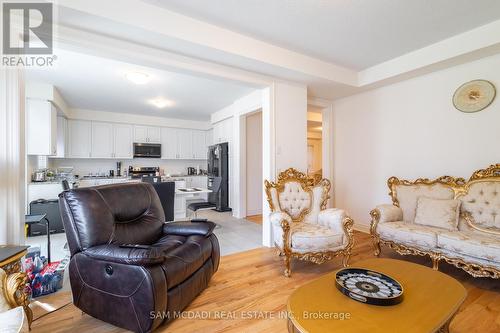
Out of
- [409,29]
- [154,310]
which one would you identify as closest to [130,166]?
[154,310]

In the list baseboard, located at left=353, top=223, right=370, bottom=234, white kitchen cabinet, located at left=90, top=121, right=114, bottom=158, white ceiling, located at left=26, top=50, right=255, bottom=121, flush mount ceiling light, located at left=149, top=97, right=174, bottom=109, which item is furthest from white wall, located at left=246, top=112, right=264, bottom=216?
white kitchen cabinet, located at left=90, top=121, right=114, bottom=158


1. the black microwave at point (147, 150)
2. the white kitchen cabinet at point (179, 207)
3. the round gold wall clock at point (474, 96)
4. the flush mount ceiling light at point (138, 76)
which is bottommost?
the white kitchen cabinet at point (179, 207)

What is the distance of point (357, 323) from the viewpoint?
1.15 m

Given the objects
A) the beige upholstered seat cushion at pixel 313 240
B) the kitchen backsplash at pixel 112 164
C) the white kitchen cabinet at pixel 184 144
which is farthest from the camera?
the white kitchen cabinet at pixel 184 144

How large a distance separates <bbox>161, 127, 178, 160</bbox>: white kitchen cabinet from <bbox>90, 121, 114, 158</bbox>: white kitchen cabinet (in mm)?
1302

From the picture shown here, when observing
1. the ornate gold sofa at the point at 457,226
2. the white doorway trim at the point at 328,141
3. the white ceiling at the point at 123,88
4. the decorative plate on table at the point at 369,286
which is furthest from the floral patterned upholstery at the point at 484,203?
the white ceiling at the point at 123,88

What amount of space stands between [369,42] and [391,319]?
2940mm

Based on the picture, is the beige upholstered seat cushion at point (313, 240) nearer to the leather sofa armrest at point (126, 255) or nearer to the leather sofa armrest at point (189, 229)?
the leather sofa armrest at point (189, 229)

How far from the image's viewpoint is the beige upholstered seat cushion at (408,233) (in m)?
2.47

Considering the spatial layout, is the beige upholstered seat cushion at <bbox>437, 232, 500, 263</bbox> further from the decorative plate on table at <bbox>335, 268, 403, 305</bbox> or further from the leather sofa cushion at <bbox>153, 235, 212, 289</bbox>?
the leather sofa cushion at <bbox>153, 235, 212, 289</bbox>

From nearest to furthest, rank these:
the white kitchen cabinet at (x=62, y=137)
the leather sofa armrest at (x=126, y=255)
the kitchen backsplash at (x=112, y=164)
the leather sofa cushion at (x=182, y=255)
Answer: the leather sofa armrest at (x=126, y=255) → the leather sofa cushion at (x=182, y=255) → the white kitchen cabinet at (x=62, y=137) → the kitchen backsplash at (x=112, y=164)

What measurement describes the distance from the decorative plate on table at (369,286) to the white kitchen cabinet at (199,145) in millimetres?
6246

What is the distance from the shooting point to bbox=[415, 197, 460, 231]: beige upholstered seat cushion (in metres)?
2.62

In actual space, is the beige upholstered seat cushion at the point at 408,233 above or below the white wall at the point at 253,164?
below
